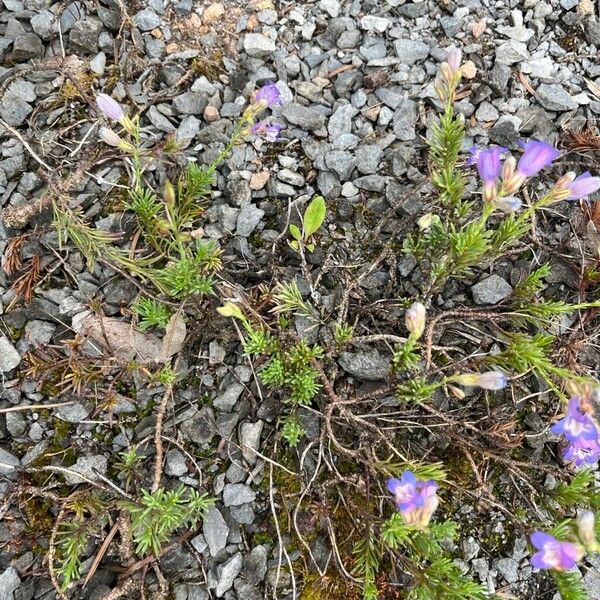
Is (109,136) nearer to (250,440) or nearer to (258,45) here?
(258,45)

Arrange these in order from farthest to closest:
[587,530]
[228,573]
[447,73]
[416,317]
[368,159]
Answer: [368,159] → [228,573] → [447,73] → [416,317] → [587,530]

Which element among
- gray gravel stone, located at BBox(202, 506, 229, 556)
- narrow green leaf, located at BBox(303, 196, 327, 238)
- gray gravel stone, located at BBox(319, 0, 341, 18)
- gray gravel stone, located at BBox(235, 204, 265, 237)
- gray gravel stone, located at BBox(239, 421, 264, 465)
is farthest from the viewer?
gray gravel stone, located at BBox(319, 0, 341, 18)

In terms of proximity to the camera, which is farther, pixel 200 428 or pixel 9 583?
pixel 200 428

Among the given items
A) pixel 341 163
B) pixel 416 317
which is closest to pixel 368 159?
pixel 341 163

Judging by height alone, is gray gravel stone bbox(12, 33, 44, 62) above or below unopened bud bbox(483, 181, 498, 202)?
below

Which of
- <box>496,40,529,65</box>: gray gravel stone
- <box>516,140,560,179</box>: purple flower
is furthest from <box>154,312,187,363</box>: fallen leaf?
<box>496,40,529,65</box>: gray gravel stone

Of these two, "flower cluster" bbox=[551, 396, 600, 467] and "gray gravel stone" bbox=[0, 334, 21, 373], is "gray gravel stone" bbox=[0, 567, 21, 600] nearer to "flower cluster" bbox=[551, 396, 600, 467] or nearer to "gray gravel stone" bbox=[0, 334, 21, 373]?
"gray gravel stone" bbox=[0, 334, 21, 373]

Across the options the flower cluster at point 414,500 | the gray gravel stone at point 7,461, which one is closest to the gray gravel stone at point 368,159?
the flower cluster at point 414,500

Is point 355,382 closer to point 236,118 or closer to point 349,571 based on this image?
point 349,571
